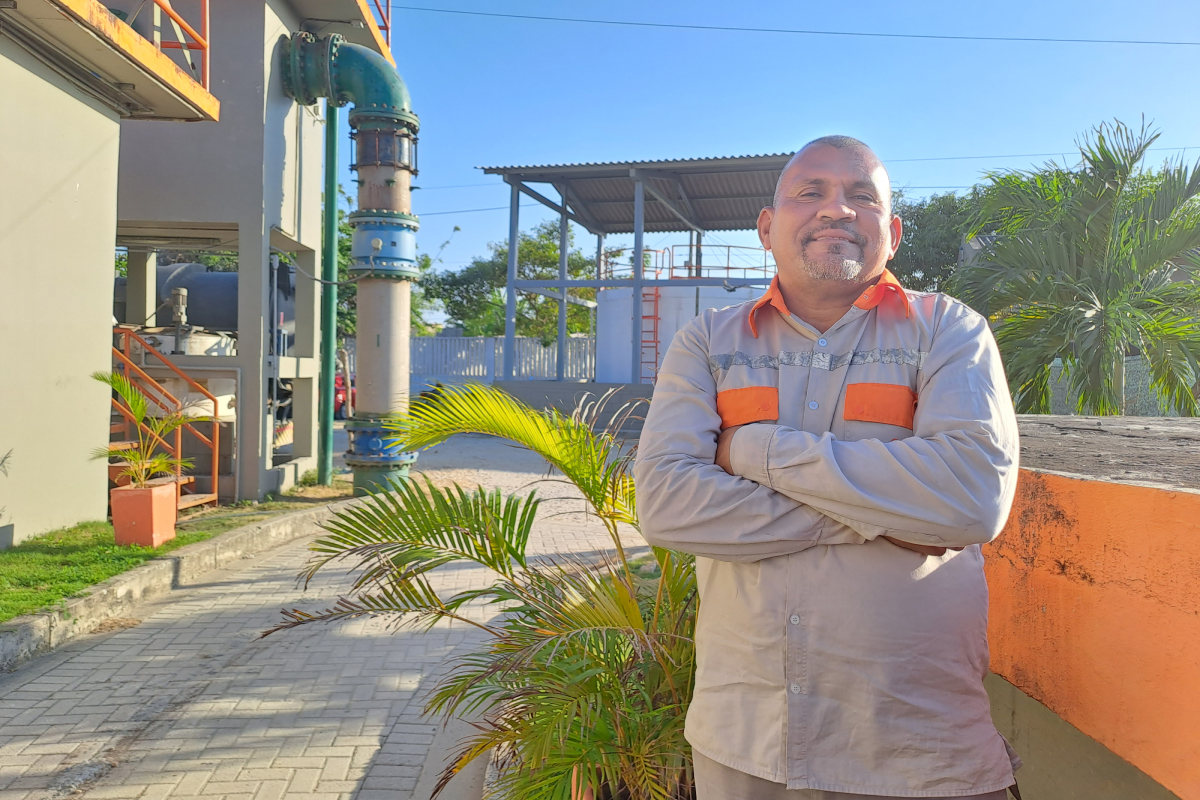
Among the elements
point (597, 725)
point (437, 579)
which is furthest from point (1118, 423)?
point (437, 579)

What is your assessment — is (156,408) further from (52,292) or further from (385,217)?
(385,217)

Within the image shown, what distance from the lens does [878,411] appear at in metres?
1.95

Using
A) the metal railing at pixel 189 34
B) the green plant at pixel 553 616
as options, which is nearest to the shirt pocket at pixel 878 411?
the green plant at pixel 553 616

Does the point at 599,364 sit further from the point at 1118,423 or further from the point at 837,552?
the point at 837,552

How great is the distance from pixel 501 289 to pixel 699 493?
3611cm

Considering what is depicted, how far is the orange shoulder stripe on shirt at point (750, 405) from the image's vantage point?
2.02m

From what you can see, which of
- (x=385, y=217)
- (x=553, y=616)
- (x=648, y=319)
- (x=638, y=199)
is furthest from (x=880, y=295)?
(x=648, y=319)

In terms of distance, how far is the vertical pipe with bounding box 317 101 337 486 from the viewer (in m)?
11.0

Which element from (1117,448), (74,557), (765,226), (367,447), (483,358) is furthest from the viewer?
(483,358)

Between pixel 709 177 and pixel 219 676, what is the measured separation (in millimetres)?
17637

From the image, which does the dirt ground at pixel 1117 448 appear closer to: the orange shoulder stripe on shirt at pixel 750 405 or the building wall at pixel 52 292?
the orange shoulder stripe on shirt at pixel 750 405

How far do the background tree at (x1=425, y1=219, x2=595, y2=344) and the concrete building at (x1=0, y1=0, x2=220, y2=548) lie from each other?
26987 mm

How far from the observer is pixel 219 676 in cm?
476

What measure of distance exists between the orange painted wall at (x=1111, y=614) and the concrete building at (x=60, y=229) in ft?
21.4
